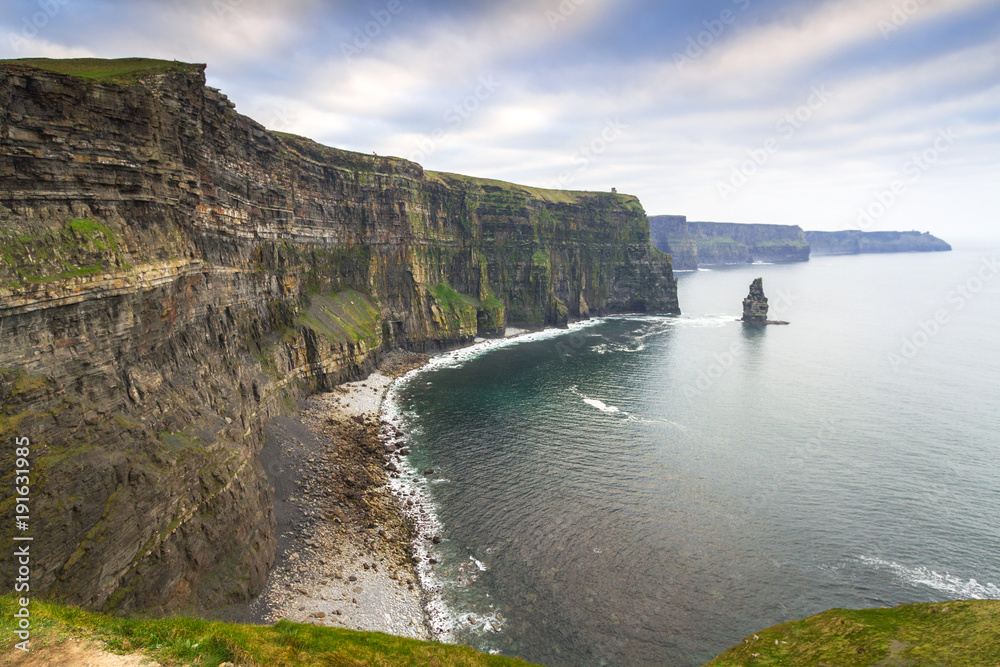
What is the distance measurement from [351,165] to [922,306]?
17916cm

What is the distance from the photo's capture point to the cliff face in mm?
22875

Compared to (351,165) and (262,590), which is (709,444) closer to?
(262,590)

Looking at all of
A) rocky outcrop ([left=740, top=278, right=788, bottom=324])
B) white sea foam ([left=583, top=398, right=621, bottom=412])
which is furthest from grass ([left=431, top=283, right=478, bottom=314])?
rocky outcrop ([left=740, top=278, right=788, bottom=324])

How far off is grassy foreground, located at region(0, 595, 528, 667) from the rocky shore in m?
6.77

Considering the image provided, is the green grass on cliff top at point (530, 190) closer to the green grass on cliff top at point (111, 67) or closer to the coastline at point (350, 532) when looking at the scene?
the green grass on cliff top at point (111, 67)

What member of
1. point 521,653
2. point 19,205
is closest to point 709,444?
point 521,653

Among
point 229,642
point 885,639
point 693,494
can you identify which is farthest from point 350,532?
point 885,639

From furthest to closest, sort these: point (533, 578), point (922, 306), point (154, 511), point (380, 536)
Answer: point (922, 306)
point (380, 536)
point (533, 578)
point (154, 511)

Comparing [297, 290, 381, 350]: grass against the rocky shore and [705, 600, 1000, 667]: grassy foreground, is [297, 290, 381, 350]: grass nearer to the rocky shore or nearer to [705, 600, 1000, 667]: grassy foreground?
the rocky shore

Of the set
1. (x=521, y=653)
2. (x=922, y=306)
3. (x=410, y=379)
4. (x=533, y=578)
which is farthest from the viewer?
(x=922, y=306)

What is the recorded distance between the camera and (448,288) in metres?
116

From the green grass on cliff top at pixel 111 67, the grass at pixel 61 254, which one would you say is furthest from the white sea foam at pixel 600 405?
the green grass on cliff top at pixel 111 67

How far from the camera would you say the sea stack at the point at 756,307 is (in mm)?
136750

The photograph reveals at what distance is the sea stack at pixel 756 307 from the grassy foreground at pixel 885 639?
123 metres
